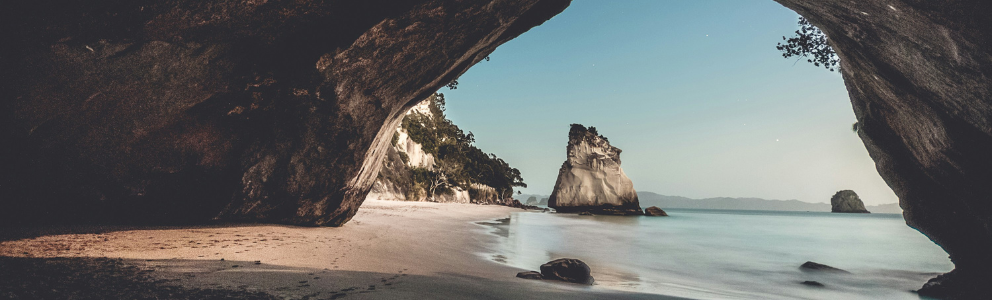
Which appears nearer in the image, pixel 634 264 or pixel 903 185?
pixel 903 185

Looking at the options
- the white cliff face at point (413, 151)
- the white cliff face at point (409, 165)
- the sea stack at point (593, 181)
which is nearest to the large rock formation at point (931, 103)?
the white cliff face at point (409, 165)

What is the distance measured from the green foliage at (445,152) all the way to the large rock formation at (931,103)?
1496 inches

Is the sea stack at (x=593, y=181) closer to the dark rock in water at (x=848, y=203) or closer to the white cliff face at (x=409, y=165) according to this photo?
the white cliff face at (x=409, y=165)

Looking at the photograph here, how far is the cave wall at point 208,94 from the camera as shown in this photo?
5.00m

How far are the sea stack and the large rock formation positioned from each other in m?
39.9

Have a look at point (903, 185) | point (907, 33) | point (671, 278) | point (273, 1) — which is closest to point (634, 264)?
point (671, 278)

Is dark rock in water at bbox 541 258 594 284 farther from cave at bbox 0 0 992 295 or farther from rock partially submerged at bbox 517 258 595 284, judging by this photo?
cave at bbox 0 0 992 295

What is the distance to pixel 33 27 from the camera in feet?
15.5

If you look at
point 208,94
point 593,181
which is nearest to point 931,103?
point 208,94

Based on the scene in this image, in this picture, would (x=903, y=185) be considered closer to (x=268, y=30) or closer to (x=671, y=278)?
(x=671, y=278)

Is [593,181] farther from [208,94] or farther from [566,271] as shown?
[208,94]

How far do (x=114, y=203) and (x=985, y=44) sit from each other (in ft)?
35.5

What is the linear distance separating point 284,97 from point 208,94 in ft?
3.37

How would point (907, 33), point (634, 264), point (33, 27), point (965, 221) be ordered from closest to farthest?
1. point (907, 33)
2. point (33, 27)
3. point (965, 221)
4. point (634, 264)
